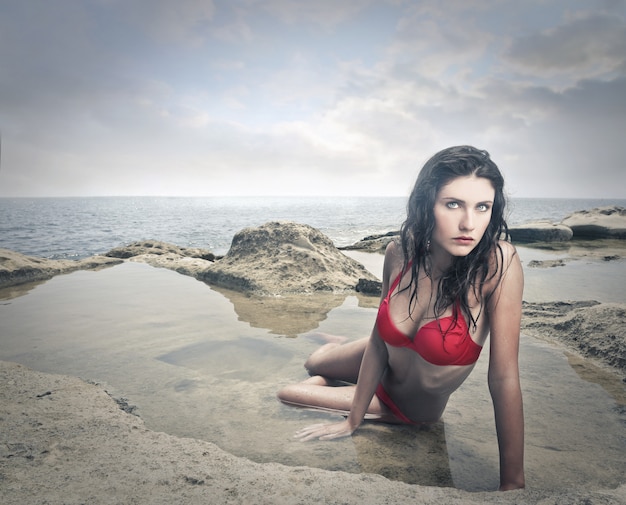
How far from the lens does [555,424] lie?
2.49 meters

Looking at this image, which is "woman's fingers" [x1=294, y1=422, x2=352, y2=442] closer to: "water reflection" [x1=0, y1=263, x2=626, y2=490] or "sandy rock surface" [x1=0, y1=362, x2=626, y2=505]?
"water reflection" [x1=0, y1=263, x2=626, y2=490]

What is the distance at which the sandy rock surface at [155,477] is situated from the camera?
62.9 inches

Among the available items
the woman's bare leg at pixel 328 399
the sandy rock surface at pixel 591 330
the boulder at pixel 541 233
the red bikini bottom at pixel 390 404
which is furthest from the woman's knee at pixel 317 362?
the boulder at pixel 541 233

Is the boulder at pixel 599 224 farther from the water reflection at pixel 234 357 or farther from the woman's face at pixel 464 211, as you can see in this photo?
the woman's face at pixel 464 211

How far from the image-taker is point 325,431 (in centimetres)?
231

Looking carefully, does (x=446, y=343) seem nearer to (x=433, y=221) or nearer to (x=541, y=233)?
(x=433, y=221)

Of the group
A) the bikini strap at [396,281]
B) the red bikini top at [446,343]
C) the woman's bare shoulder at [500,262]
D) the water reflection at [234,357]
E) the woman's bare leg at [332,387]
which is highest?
the woman's bare shoulder at [500,262]

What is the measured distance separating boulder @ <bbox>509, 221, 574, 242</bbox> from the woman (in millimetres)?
14799

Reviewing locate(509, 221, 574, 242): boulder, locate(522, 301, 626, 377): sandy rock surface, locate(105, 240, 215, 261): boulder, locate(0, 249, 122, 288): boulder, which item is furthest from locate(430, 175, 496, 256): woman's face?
locate(509, 221, 574, 242): boulder

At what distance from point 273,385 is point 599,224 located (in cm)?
1903

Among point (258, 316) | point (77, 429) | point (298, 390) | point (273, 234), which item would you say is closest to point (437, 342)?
point (298, 390)

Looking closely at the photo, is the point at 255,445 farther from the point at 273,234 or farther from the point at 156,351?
the point at 273,234

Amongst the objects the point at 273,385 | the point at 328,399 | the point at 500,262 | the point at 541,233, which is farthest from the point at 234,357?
the point at 541,233

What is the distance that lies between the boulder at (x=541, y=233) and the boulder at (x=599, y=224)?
230 cm
